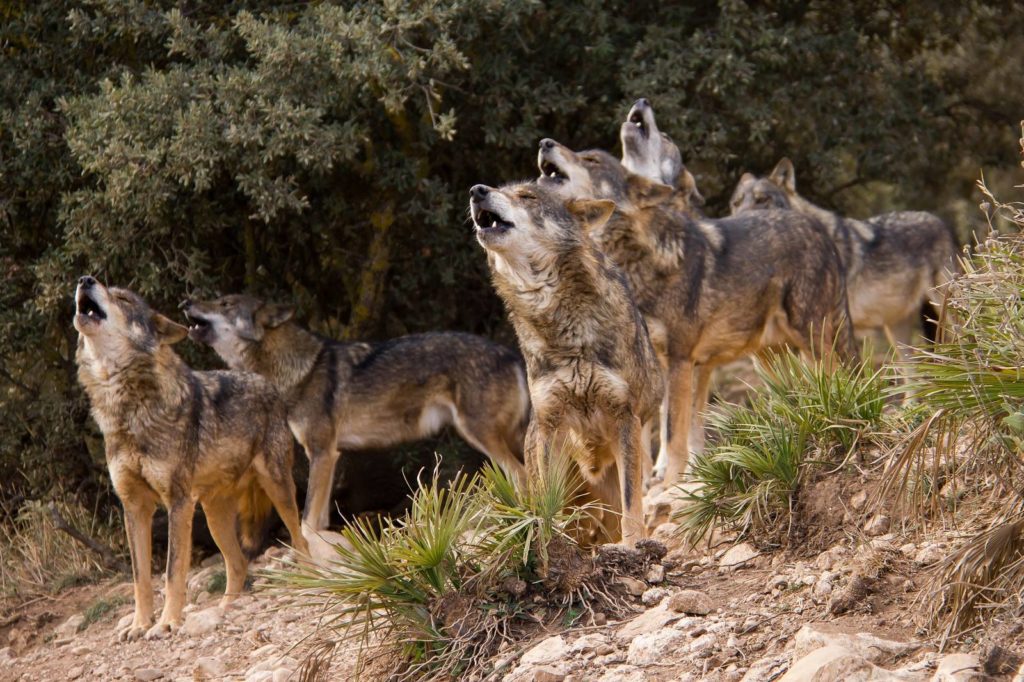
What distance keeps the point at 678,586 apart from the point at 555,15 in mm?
7097

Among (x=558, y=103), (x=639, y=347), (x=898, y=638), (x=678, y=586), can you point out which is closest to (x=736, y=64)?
(x=558, y=103)

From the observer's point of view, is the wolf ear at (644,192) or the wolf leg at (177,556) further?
the wolf ear at (644,192)

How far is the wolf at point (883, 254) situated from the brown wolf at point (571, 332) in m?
4.94

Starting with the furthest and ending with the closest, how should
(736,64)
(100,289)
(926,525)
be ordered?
(736,64)
(100,289)
(926,525)

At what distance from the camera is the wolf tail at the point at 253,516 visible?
1034cm

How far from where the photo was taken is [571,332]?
23.1ft

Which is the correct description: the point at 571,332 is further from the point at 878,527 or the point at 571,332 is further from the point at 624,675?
the point at 624,675

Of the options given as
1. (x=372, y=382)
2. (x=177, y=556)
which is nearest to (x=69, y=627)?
(x=177, y=556)

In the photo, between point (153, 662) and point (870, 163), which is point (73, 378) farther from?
point (870, 163)

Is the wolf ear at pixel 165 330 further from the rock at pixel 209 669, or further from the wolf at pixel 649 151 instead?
the wolf at pixel 649 151

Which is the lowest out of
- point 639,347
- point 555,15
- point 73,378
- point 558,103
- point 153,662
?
point 153,662

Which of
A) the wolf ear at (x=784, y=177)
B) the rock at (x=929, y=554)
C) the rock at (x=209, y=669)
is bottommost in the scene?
the rock at (x=209, y=669)

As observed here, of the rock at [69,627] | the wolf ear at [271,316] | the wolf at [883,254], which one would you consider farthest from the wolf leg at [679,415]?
the rock at [69,627]

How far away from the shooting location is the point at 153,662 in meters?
8.30
